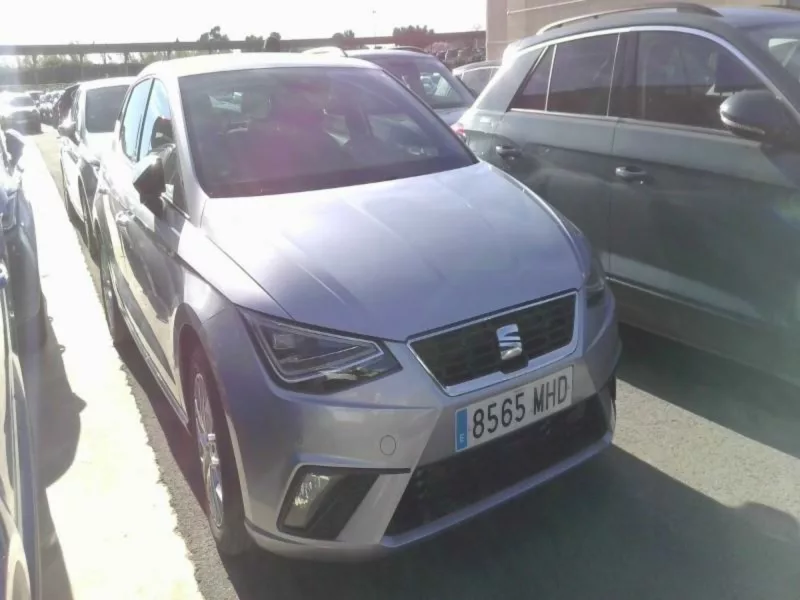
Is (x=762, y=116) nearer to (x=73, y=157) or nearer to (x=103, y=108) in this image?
(x=73, y=157)

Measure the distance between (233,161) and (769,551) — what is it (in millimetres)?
2530

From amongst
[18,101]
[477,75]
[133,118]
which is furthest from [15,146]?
[18,101]

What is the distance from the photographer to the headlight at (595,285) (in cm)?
285

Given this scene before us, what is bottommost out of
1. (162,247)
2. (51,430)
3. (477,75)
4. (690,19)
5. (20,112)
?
(20,112)

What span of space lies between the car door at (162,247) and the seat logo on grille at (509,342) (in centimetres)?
122

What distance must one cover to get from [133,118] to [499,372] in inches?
120

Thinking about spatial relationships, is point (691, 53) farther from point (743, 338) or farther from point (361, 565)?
point (361, 565)

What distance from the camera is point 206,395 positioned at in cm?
279

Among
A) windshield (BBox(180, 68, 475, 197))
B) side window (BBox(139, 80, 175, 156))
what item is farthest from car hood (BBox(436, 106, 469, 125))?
side window (BBox(139, 80, 175, 156))

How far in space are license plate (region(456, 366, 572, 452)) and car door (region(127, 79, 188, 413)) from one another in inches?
48.3

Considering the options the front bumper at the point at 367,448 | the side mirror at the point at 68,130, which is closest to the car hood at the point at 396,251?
the front bumper at the point at 367,448

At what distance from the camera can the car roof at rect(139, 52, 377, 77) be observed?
3922 millimetres

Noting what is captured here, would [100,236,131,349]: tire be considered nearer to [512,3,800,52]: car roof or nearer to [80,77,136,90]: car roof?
[512,3,800,52]: car roof

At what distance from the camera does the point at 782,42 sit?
3.68 meters
